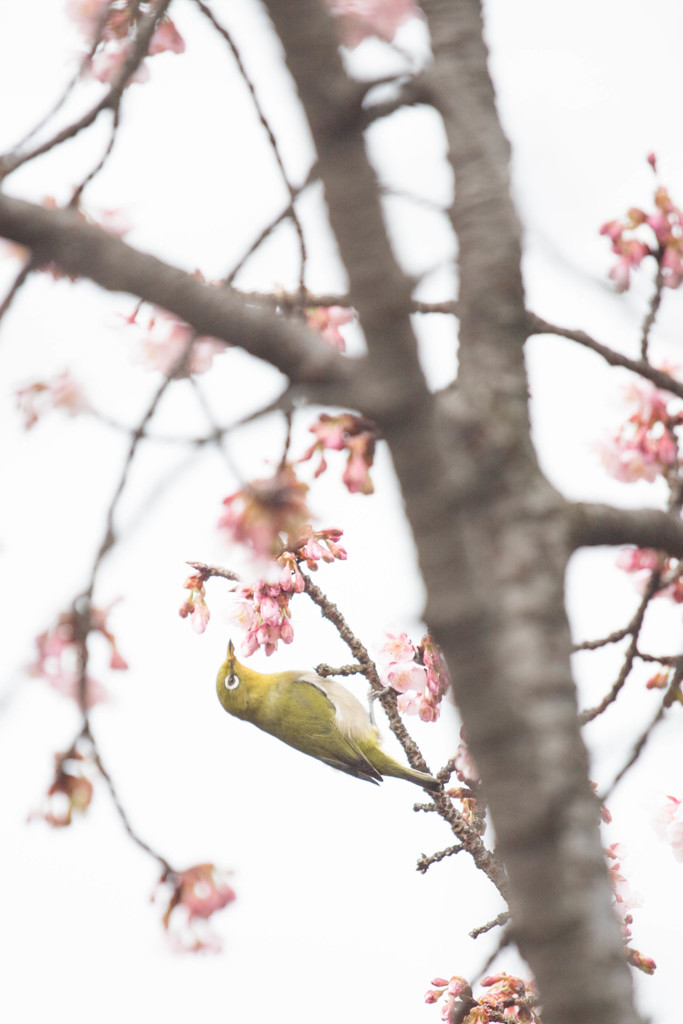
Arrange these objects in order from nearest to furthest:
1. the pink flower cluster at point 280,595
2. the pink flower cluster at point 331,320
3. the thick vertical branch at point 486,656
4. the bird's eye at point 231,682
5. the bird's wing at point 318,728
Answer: the thick vertical branch at point 486,656
the pink flower cluster at point 331,320
the pink flower cluster at point 280,595
the bird's wing at point 318,728
the bird's eye at point 231,682

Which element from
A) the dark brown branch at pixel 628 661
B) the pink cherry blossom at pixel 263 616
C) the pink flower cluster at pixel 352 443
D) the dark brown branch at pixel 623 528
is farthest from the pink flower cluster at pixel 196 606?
the dark brown branch at pixel 623 528

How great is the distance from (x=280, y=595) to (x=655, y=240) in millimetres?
900

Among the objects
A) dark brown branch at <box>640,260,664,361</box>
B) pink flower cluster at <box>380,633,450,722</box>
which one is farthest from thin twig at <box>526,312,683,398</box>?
pink flower cluster at <box>380,633,450,722</box>

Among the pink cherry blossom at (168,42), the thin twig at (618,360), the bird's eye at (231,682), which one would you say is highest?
the pink cherry blossom at (168,42)

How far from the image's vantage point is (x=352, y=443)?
2.76 ft

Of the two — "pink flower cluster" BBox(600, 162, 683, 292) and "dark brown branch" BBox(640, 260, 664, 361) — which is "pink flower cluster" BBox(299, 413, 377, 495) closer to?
"dark brown branch" BBox(640, 260, 664, 361)

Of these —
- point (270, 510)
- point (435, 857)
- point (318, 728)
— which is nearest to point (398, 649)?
point (435, 857)

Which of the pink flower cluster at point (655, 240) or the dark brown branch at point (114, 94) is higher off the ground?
the pink flower cluster at point (655, 240)

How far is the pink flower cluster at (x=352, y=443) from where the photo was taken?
0.74 m

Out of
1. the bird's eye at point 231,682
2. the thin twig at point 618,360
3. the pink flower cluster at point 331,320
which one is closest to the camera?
the thin twig at point 618,360

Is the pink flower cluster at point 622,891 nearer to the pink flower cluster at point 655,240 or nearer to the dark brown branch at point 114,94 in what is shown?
the pink flower cluster at point 655,240

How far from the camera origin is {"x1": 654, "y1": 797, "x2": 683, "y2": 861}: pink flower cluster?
158cm

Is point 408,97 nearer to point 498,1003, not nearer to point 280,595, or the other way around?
point 280,595

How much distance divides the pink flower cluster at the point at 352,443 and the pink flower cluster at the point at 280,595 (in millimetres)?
562
